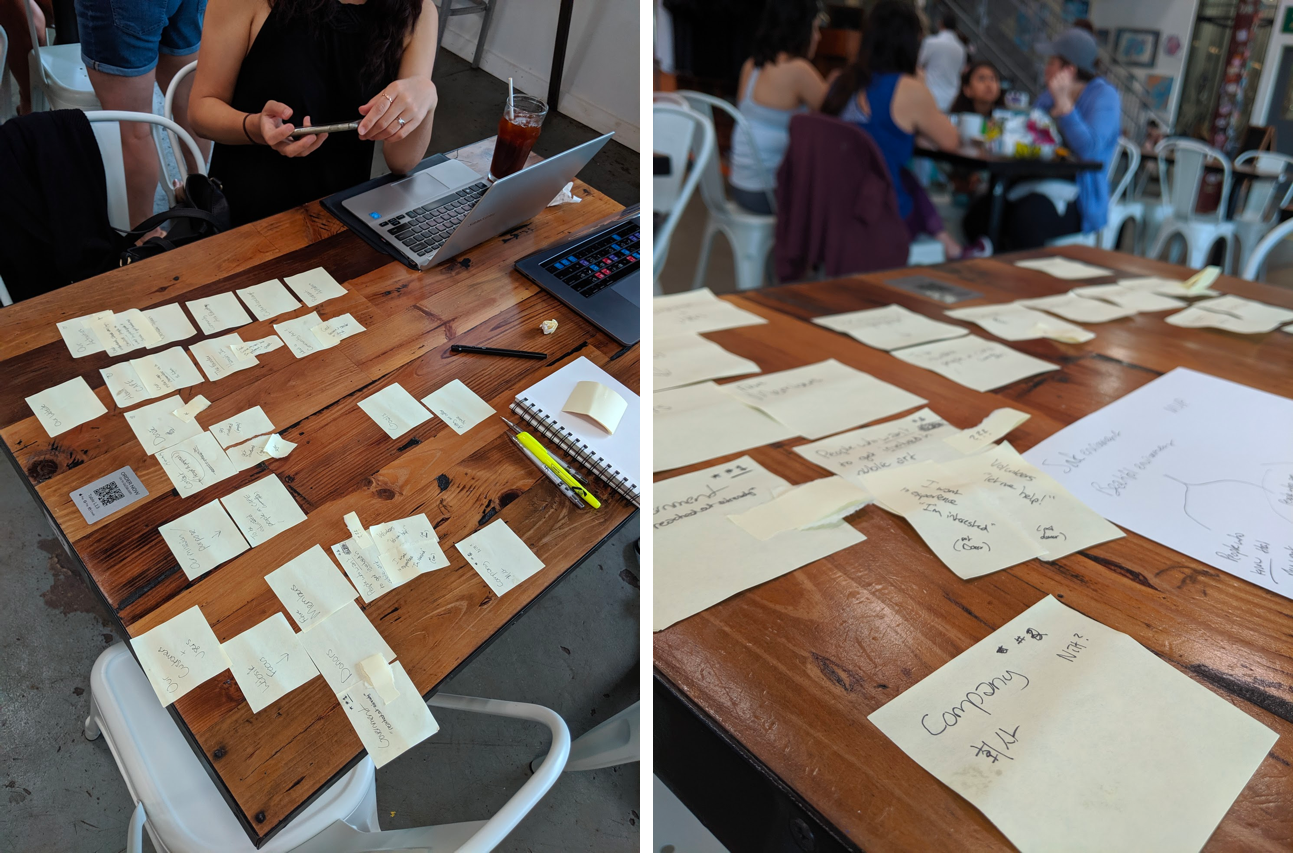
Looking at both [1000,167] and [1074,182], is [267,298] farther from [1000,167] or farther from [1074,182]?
[1074,182]

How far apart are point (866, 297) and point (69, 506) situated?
45.7 inches

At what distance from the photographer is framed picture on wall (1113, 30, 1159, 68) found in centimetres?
552

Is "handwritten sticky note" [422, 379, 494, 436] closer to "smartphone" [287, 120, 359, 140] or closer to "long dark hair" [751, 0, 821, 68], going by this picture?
"smartphone" [287, 120, 359, 140]

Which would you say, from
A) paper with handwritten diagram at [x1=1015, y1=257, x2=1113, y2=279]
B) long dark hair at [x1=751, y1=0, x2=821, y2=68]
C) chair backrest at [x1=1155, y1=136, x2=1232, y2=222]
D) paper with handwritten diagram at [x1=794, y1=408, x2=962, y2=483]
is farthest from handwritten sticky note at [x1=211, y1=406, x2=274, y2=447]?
chair backrest at [x1=1155, y1=136, x2=1232, y2=222]

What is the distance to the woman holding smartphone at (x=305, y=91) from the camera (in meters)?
0.39

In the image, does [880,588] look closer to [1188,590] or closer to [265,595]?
[1188,590]

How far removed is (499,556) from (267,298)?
0.19m

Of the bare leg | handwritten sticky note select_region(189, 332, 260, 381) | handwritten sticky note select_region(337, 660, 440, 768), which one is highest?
the bare leg

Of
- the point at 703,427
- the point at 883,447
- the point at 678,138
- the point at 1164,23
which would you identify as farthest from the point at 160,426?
the point at 1164,23

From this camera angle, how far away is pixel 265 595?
0.39 meters

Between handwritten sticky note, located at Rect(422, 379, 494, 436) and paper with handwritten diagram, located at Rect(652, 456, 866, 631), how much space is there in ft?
0.56

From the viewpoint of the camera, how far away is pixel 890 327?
116 centimetres

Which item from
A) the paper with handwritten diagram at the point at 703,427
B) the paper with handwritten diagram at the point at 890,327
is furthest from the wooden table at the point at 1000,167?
the paper with handwritten diagram at the point at 703,427

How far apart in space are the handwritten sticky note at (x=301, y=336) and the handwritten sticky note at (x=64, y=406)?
3.6 inches
